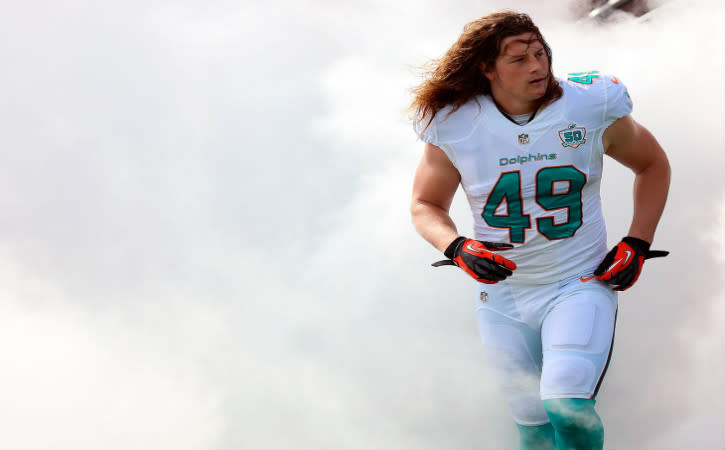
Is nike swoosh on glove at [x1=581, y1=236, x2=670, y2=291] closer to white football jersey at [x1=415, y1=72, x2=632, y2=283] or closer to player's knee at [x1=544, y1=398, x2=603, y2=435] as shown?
white football jersey at [x1=415, y1=72, x2=632, y2=283]

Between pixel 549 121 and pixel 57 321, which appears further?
pixel 57 321

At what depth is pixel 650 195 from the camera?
278 centimetres

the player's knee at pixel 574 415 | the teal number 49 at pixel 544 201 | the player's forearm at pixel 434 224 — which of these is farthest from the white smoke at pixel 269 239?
the player's forearm at pixel 434 224

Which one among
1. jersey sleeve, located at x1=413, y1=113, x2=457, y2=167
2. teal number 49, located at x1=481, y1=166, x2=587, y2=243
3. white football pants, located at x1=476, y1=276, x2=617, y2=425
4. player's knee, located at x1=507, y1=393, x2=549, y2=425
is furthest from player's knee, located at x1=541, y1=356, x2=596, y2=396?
jersey sleeve, located at x1=413, y1=113, x2=457, y2=167

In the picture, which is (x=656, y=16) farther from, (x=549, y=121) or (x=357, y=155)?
(x=549, y=121)

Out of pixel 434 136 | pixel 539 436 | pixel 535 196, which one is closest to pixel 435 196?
pixel 434 136

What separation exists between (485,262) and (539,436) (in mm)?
776

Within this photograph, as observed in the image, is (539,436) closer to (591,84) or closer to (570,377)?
(570,377)

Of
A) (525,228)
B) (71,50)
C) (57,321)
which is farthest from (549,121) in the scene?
(71,50)

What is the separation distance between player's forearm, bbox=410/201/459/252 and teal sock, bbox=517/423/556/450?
0.76 metres

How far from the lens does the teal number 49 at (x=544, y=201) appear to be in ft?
8.52

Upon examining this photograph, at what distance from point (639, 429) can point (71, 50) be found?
3.90 m

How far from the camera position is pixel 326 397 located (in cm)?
389

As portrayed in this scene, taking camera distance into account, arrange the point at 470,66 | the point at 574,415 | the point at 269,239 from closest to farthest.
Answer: the point at 574,415
the point at 470,66
the point at 269,239
